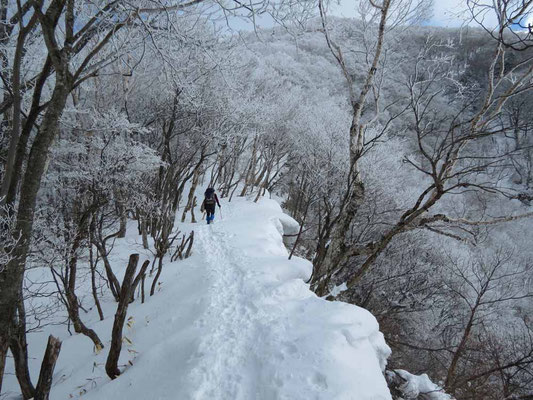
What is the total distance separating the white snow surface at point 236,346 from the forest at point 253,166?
1.78 feet

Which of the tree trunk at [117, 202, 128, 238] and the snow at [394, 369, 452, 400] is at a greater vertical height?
the tree trunk at [117, 202, 128, 238]

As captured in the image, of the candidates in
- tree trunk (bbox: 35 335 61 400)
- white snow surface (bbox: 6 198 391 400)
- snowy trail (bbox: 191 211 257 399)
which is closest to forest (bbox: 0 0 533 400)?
Result: tree trunk (bbox: 35 335 61 400)

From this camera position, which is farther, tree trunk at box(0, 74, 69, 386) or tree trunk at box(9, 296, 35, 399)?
tree trunk at box(9, 296, 35, 399)

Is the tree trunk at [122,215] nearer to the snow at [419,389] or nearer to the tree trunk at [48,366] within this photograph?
the tree trunk at [48,366]

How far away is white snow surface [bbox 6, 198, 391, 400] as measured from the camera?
10.4 ft

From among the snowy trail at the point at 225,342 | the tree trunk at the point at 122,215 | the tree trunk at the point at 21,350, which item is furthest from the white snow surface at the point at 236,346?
A: the tree trunk at the point at 122,215

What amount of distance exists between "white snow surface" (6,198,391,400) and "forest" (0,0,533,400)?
54 cm

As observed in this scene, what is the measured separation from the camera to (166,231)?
877cm

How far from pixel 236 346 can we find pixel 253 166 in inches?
689

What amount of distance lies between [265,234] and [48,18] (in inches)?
344

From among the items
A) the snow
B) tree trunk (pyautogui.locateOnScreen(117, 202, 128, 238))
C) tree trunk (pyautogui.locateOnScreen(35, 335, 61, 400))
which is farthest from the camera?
tree trunk (pyautogui.locateOnScreen(117, 202, 128, 238))

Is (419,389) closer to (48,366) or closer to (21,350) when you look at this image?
(48,366)

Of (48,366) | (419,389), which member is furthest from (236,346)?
(419,389)

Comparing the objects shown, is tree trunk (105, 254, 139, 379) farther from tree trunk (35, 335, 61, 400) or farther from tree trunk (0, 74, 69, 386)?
tree trunk (0, 74, 69, 386)
